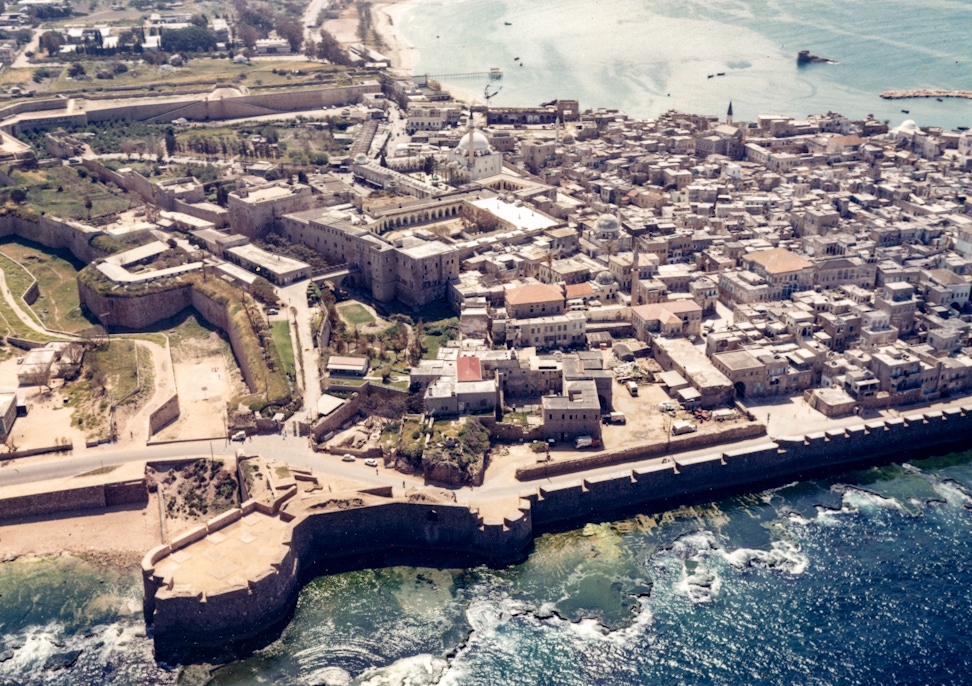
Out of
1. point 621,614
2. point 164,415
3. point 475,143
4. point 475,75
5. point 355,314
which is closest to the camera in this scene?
point 621,614

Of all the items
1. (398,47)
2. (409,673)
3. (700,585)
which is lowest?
(409,673)

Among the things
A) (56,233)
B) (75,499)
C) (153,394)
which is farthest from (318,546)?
(56,233)

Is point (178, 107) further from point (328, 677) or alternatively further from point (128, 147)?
point (328, 677)

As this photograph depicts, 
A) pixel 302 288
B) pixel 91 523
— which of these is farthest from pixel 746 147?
pixel 91 523

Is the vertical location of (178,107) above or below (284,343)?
above

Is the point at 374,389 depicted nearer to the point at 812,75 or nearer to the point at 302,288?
the point at 302,288

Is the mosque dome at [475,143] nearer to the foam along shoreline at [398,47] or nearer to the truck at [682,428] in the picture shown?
A: the foam along shoreline at [398,47]
